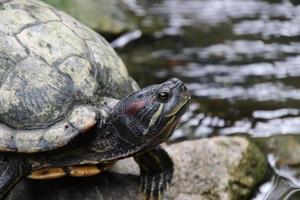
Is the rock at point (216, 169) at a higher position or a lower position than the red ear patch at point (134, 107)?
lower

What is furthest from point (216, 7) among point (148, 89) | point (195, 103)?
point (148, 89)

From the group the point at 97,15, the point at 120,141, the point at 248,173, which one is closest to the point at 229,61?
the point at 97,15

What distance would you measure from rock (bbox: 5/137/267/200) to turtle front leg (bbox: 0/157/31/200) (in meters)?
0.23

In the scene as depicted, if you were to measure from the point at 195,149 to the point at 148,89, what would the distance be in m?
1.05

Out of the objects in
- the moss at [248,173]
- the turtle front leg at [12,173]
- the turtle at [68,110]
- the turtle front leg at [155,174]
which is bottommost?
the moss at [248,173]

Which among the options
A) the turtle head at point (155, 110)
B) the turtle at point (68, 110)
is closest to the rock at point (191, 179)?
the turtle at point (68, 110)

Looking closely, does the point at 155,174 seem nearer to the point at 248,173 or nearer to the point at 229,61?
the point at 248,173

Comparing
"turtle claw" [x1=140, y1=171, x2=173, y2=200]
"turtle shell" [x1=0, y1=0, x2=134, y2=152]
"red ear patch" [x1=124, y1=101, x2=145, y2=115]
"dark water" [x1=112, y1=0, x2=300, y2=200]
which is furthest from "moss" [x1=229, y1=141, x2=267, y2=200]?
"red ear patch" [x1=124, y1=101, x2=145, y2=115]

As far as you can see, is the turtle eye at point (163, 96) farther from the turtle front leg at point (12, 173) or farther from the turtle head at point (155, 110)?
the turtle front leg at point (12, 173)

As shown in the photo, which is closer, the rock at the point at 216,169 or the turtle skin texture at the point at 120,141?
the turtle skin texture at the point at 120,141

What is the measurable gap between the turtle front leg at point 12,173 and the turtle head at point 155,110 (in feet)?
1.80

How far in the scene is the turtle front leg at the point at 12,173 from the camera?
9.27 ft

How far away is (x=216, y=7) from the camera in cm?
769

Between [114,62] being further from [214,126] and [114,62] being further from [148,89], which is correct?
[214,126]
